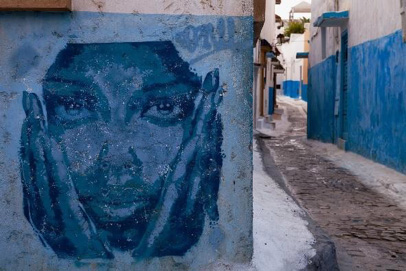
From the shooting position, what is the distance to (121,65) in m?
3.30

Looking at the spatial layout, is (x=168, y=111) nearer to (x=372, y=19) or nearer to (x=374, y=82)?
(x=374, y=82)

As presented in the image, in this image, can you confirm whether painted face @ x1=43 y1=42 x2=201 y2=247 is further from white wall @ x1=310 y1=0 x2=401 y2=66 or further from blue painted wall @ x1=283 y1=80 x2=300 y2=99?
blue painted wall @ x1=283 y1=80 x2=300 y2=99

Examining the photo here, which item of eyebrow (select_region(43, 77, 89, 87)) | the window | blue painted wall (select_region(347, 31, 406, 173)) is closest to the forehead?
eyebrow (select_region(43, 77, 89, 87))

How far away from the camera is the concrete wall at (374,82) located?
32.8 feet

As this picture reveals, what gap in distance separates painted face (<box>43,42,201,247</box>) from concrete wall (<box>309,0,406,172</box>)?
23.1ft

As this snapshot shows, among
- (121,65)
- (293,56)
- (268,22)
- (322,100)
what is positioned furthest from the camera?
(293,56)

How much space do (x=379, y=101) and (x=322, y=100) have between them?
744 cm

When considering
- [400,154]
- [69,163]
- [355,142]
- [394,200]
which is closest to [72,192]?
[69,163]

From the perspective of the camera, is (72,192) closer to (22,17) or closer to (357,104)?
(22,17)

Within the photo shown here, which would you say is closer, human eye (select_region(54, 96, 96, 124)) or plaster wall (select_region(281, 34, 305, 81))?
human eye (select_region(54, 96, 96, 124))

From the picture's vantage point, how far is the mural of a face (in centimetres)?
331

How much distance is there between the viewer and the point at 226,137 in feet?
10.9

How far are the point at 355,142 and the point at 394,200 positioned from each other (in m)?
5.93

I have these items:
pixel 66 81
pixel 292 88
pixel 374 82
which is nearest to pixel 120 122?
pixel 66 81
